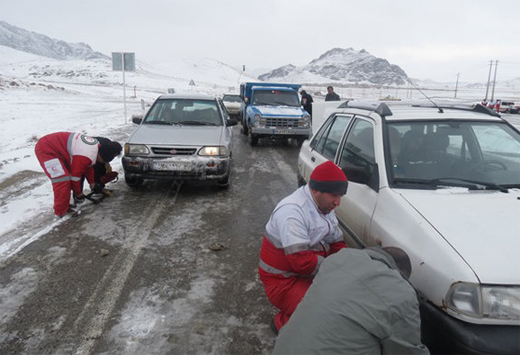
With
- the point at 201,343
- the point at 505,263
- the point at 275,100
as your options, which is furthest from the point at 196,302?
the point at 275,100

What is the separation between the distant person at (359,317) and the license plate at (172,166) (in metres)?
4.68

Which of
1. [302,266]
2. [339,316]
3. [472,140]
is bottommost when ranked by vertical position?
[302,266]

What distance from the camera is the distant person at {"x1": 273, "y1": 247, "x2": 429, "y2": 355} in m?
1.54

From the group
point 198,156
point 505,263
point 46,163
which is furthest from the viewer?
point 198,156

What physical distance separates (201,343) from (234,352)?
0.87 feet

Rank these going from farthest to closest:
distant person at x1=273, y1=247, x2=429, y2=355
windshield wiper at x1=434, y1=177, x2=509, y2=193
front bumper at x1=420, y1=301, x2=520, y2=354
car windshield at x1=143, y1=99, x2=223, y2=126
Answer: car windshield at x1=143, y1=99, x2=223, y2=126 → windshield wiper at x1=434, y1=177, x2=509, y2=193 → front bumper at x1=420, y1=301, x2=520, y2=354 → distant person at x1=273, y1=247, x2=429, y2=355

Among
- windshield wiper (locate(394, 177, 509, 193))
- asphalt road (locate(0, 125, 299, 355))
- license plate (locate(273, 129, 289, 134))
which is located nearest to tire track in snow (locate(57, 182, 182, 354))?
asphalt road (locate(0, 125, 299, 355))

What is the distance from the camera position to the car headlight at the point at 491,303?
6.24 ft

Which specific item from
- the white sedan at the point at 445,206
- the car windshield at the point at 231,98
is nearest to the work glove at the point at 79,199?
the white sedan at the point at 445,206

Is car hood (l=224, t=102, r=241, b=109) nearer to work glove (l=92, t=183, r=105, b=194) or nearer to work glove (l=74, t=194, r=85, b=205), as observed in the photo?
work glove (l=92, t=183, r=105, b=194)

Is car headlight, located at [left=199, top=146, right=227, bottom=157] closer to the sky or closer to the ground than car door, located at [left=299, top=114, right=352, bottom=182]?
closer to the ground

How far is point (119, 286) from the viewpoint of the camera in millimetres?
3561

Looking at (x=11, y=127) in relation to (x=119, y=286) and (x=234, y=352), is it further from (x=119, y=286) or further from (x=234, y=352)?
(x=234, y=352)

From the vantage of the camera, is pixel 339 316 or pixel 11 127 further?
pixel 11 127
